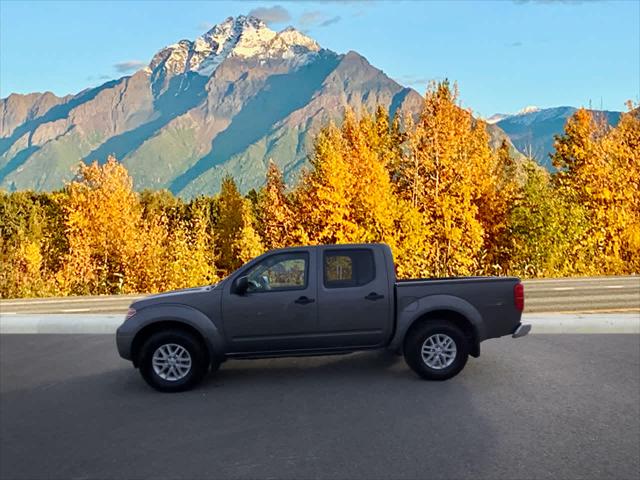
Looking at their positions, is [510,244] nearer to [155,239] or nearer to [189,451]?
[155,239]

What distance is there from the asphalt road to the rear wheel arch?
458 millimetres

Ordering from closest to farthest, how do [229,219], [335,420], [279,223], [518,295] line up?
[335,420]
[518,295]
[279,223]
[229,219]

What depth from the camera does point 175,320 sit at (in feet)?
28.1

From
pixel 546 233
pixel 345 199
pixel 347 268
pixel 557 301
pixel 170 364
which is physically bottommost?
pixel 557 301

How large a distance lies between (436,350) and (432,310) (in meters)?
0.53

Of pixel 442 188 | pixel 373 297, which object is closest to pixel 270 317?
pixel 373 297

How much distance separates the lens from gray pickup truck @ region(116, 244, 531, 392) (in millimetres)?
8602

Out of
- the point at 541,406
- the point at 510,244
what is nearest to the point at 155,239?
the point at 510,244

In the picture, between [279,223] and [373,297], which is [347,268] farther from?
[279,223]

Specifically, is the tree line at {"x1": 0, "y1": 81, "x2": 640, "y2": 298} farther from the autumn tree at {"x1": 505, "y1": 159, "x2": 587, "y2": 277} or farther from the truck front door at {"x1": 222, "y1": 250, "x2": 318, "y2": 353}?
the truck front door at {"x1": 222, "y1": 250, "x2": 318, "y2": 353}

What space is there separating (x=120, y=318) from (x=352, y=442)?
9285mm

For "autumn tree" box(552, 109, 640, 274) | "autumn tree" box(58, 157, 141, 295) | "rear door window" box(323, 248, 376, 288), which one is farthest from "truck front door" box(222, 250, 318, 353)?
"autumn tree" box(58, 157, 141, 295)

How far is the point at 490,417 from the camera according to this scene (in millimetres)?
6945

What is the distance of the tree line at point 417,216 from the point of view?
30.0m
